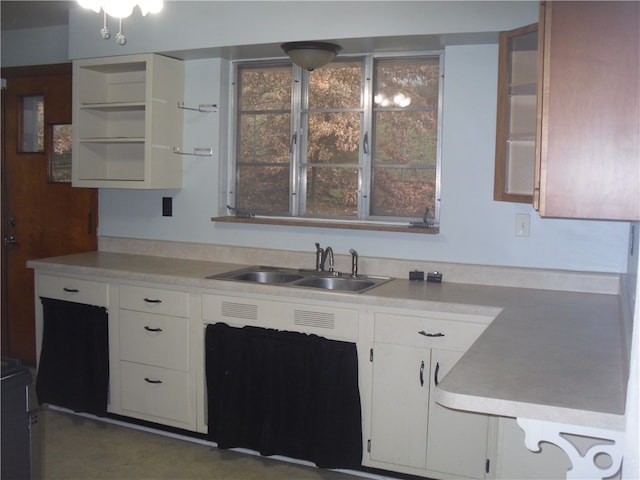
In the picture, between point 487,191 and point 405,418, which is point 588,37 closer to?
point 487,191

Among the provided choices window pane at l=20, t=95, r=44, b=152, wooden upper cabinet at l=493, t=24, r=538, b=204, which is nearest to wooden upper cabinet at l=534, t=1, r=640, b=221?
wooden upper cabinet at l=493, t=24, r=538, b=204

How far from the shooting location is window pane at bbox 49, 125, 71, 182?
4.57 metres

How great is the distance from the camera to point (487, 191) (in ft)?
11.1

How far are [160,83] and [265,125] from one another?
0.66 metres

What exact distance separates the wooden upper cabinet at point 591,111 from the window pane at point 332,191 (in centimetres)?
195

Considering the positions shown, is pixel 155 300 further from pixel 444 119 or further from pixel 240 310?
pixel 444 119

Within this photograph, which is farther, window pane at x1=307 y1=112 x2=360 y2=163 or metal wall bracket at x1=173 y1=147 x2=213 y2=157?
metal wall bracket at x1=173 y1=147 x2=213 y2=157

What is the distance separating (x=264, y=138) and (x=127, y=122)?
931 millimetres

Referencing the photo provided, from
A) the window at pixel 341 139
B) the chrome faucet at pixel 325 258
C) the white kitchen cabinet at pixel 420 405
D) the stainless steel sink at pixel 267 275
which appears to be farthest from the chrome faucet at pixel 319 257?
the white kitchen cabinet at pixel 420 405

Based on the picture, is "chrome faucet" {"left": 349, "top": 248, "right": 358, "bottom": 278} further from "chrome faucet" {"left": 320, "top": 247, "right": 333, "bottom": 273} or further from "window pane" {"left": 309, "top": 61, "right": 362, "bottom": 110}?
"window pane" {"left": 309, "top": 61, "right": 362, "bottom": 110}

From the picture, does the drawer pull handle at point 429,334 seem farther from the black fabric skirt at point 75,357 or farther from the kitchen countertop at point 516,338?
the black fabric skirt at point 75,357

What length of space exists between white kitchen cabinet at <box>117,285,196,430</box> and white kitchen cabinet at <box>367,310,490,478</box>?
40.6 inches

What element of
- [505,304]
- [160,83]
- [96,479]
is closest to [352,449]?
[505,304]

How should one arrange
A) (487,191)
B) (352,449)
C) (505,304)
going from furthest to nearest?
(487,191), (352,449), (505,304)
